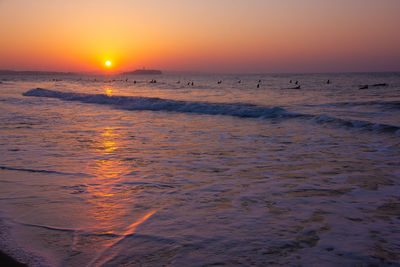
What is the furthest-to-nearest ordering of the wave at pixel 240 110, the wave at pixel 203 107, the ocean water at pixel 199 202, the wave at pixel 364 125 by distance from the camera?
the wave at pixel 203 107 < the wave at pixel 240 110 < the wave at pixel 364 125 < the ocean water at pixel 199 202

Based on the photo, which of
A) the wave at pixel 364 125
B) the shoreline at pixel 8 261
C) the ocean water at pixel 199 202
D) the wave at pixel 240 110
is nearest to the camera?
the shoreline at pixel 8 261

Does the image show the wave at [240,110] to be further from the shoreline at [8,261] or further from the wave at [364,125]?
the shoreline at [8,261]

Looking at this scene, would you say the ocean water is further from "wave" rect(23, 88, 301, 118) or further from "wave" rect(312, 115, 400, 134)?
"wave" rect(23, 88, 301, 118)

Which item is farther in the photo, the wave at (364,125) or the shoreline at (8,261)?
the wave at (364,125)

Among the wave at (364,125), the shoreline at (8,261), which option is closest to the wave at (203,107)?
the wave at (364,125)

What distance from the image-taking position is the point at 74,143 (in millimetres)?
9945

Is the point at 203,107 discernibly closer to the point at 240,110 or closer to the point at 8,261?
the point at 240,110

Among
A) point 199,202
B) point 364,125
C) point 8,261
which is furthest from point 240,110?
point 8,261

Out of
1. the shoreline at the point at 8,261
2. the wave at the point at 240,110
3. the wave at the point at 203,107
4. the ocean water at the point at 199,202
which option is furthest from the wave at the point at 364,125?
the shoreline at the point at 8,261

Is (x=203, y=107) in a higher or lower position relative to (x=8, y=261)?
higher

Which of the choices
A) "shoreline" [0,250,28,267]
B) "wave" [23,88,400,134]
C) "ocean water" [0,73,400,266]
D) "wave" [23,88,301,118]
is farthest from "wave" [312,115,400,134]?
"shoreline" [0,250,28,267]

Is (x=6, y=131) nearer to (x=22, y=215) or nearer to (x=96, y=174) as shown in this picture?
(x=96, y=174)

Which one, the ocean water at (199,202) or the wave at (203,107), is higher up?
the wave at (203,107)

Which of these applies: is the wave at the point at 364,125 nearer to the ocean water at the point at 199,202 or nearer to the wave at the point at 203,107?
the ocean water at the point at 199,202
